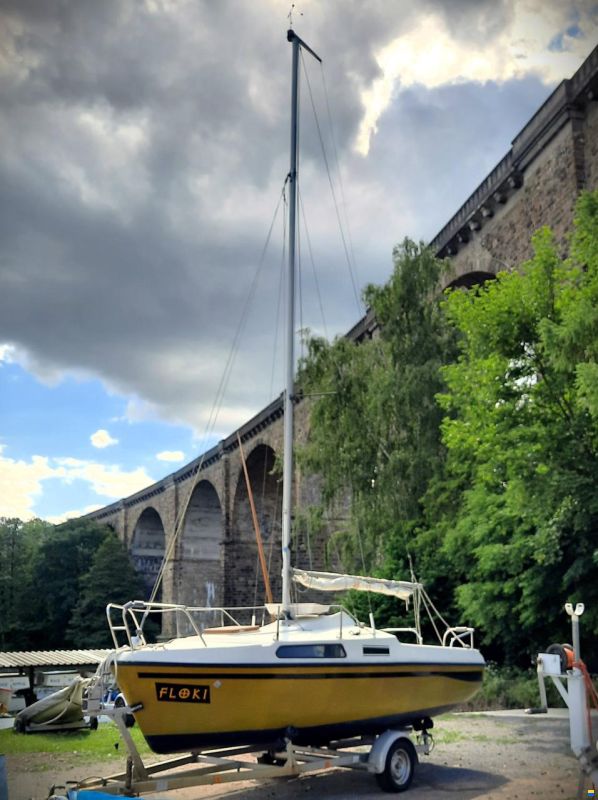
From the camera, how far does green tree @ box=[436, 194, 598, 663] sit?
13.5 meters

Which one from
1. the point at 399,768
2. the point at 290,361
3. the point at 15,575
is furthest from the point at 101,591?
the point at 399,768

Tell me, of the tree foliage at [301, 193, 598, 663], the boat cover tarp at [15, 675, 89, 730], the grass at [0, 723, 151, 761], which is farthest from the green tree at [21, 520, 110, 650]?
the grass at [0, 723, 151, 761]

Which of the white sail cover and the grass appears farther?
the grass

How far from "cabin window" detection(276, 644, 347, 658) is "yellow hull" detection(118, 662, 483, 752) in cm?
12

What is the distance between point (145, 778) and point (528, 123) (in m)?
19.3

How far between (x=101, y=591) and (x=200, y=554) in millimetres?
9702

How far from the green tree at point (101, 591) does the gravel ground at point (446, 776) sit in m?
50.7

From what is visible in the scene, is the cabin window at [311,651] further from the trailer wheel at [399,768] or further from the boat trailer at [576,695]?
the boat trailer at [576,695]

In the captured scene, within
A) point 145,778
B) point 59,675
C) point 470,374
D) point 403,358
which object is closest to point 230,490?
point 403,358

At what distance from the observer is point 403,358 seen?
22406 millimetres

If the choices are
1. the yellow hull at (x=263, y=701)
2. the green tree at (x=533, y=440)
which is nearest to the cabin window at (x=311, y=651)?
the yellow hull at (x=263, y=701)

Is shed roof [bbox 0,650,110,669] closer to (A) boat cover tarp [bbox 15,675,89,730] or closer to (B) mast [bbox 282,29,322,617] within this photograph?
(A) boat cover tarp [bbox 15,675,89,730]

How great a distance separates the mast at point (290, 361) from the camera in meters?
10.3

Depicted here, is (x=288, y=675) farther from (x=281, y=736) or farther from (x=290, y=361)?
(x=290, y=361)
